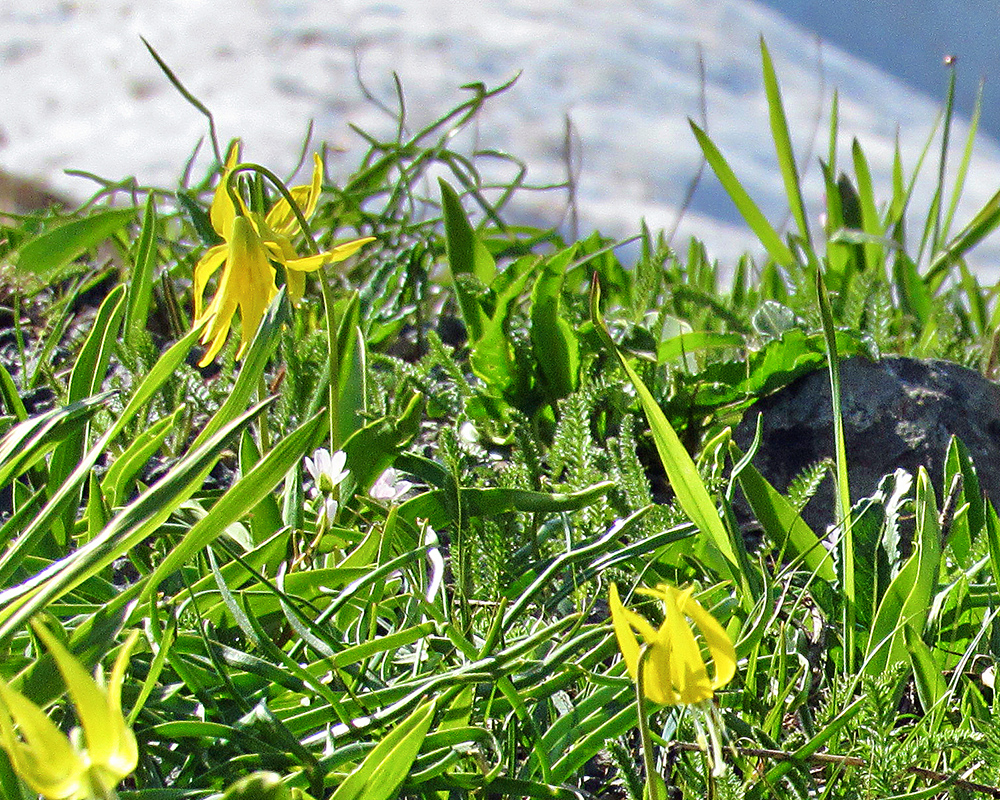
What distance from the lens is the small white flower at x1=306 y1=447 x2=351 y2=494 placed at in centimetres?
109

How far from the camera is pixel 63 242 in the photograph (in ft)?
5.95

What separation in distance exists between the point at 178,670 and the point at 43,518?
0.53ft

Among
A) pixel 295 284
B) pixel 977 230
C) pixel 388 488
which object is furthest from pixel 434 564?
pixel 977 230

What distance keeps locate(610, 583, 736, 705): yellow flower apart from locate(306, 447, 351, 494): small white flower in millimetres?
497

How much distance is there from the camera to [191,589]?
0.98 metres

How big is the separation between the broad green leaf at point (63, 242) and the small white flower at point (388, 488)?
855 mm

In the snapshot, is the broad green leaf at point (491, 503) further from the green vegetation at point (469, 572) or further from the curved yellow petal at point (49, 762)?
the curved yellow petal at point (49, 762)

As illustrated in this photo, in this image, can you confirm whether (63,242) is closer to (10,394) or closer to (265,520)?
(10,394)

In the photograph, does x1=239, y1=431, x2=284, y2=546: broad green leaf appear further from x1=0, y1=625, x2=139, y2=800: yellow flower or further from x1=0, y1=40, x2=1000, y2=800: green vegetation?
x1=0, y1=625, x2=139, y2=800: yellow flower

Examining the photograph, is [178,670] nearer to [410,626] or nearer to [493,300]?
[410,626]

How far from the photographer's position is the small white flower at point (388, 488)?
3.96ft

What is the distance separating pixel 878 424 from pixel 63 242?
1.28 m

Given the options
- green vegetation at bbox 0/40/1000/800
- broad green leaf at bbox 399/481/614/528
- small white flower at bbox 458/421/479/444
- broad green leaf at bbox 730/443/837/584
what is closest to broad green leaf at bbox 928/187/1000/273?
green vegetation at bbox 0/40/1000/800

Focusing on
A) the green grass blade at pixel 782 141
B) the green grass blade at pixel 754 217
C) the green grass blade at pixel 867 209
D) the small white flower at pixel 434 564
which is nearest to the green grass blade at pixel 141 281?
the small white flower at pixel 434 564
